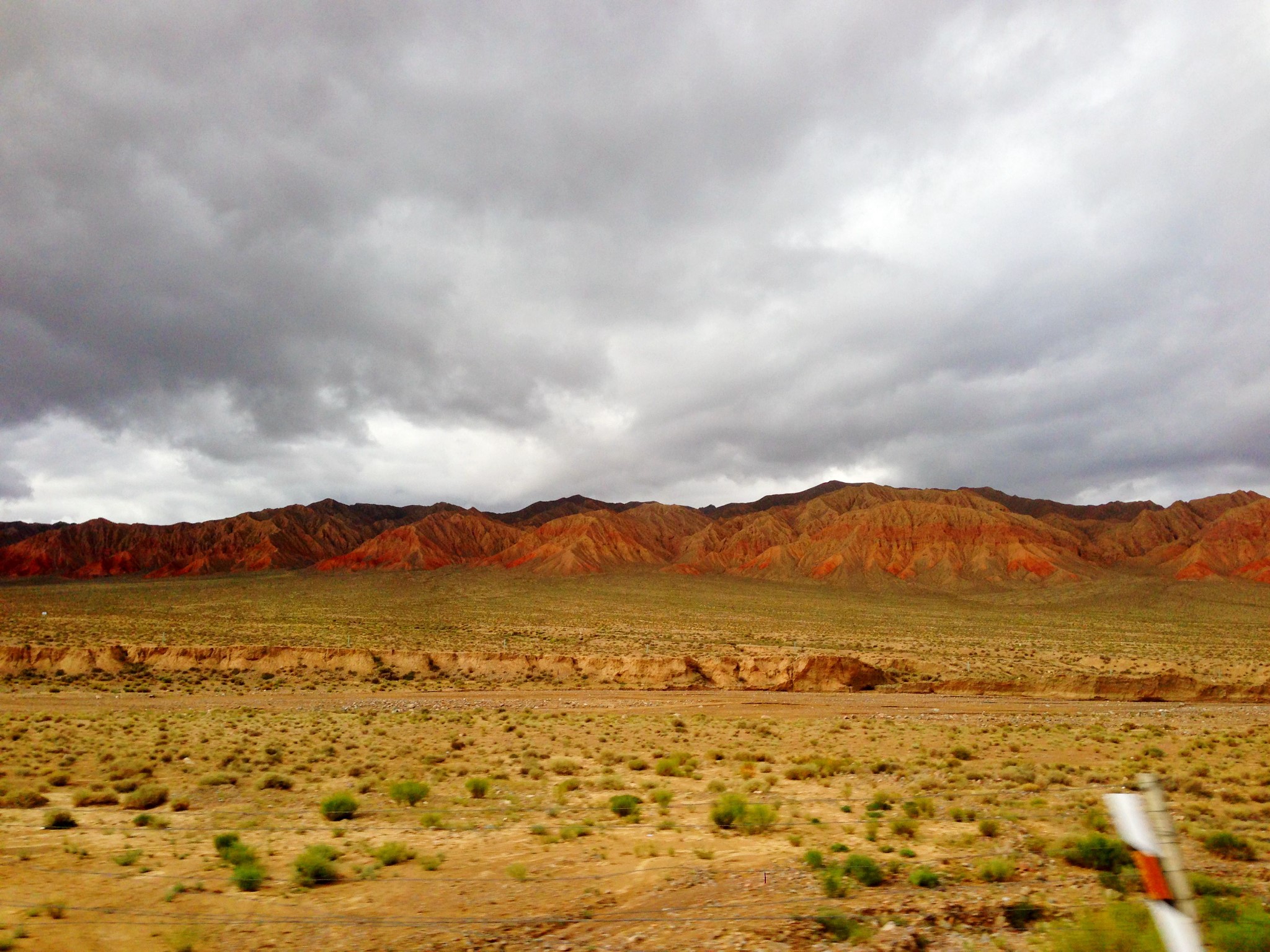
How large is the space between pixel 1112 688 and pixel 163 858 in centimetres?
3890

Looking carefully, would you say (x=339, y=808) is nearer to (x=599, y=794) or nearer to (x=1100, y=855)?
(x=599, y=794)

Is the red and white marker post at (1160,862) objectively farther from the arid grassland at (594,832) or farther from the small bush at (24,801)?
the small bush at (24,801)

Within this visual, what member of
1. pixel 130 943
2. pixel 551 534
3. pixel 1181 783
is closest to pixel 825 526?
pixel 551 534

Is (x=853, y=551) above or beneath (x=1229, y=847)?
above

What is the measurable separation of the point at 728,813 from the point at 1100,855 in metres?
5.23

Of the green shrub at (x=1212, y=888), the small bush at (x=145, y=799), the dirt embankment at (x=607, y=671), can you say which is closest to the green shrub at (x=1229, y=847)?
the green shrub at (x=1212, y=888)

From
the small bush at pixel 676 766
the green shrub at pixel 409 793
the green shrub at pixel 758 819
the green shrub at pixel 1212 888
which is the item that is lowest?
the small bush at pixel 676 766

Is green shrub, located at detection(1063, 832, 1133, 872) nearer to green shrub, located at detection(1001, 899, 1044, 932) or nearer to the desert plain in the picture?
the desert plain

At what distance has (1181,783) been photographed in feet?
47.4

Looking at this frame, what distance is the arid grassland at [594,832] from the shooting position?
7309 millimetres

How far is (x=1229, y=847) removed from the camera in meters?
10.0

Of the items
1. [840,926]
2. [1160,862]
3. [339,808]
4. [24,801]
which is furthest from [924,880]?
[24,801]

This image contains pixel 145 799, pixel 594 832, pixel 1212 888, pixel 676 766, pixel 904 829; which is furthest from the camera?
pixel 676 766

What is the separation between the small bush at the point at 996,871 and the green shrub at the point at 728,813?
3762mm
